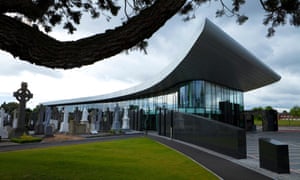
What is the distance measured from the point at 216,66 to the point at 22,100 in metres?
16.8

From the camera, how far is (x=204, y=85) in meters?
26.1

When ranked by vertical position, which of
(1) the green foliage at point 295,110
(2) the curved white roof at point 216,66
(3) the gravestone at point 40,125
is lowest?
(3) the gravestone at point 40,125

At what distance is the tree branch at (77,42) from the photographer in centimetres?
252

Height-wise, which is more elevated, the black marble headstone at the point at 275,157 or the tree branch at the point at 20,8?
the tree branch at the point at 20,8

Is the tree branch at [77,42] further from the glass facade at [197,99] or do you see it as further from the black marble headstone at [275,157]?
the glass facade at [197,99]

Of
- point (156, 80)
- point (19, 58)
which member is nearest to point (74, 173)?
point (19, 58)

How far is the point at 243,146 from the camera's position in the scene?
8.62 metres

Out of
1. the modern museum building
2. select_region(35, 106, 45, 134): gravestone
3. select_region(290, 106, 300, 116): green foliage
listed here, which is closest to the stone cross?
select_region(35, 106, 45, 134): gravestone

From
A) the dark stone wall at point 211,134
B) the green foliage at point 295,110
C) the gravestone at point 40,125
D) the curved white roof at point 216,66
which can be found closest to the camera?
the dark stone wall at point 211,134

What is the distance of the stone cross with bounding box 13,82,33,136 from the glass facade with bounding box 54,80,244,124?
15.4m

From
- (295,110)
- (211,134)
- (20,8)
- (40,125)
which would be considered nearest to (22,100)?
(40,125)

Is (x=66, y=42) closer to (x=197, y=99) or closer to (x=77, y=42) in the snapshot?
(x=77, y=42)

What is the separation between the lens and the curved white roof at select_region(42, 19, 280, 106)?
16.1m

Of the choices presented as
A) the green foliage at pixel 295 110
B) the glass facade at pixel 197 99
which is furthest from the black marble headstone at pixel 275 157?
the green foliage at pixel 295 110
